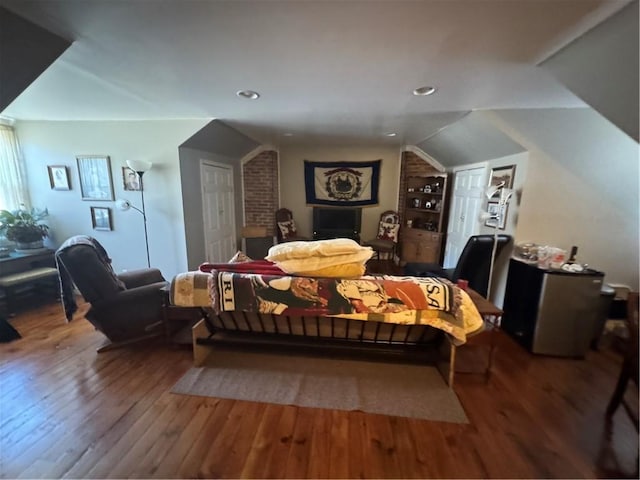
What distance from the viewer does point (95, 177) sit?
11.3 ft

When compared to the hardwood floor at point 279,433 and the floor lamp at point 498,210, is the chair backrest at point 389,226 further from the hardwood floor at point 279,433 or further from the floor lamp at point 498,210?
the hardwood floor at point 279,433

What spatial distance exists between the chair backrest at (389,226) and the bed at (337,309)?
3.44 meters

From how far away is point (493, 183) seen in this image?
3.32 meters

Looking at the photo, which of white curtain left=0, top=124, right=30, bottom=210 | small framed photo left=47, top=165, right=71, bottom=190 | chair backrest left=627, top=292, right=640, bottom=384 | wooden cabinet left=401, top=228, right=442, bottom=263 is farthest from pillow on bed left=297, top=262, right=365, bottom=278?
white curtain left=0, top=124, right=30, bottom=210

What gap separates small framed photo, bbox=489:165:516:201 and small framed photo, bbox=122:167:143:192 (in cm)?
449

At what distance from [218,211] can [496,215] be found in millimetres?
4011

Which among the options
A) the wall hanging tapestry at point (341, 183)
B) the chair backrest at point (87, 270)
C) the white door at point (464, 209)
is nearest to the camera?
the chair backrest at point (87, 270)

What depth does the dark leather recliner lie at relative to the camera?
2.07 metres

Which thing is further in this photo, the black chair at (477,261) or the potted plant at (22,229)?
the potted plant at (22,229)

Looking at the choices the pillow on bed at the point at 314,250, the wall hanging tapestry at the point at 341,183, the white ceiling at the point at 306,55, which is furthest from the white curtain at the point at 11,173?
the wall hanging tapestry at the point at 341,183

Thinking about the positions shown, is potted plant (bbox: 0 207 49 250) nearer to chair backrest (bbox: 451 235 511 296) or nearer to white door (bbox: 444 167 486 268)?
chair backrest (bbox: 451 235 511 296)

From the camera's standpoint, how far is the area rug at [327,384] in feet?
5.71

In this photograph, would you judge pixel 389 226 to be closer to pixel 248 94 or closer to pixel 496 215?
pixel 496 215

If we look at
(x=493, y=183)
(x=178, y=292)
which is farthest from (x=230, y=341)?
(x=493, y=183)
